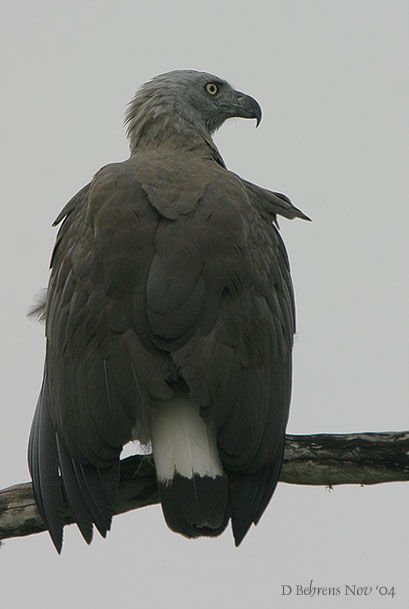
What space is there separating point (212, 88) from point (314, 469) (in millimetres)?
3362

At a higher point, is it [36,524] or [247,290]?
[247,290]

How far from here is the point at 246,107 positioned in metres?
8.05

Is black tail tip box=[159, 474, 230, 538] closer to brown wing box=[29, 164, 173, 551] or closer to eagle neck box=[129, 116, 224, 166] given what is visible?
brown wing box=[29, 164, 173, 551]

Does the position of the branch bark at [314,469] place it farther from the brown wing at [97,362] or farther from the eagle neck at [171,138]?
the eagle neck at [171,138]

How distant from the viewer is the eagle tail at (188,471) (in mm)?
5020

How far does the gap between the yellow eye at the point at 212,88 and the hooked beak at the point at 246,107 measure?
170mm

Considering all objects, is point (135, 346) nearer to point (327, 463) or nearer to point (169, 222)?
point (169, 222)

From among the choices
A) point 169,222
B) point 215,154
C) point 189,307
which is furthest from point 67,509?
point 215,154

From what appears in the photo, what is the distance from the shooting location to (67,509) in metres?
5.46

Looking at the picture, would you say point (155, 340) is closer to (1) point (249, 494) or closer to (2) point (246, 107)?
(1) point (249, 494)

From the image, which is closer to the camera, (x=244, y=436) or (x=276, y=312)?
(x=244, y=436)

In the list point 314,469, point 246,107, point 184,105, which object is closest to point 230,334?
point 314,469

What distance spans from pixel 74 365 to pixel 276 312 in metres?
1.11

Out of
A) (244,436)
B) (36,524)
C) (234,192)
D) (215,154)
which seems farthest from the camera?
(215,154)
